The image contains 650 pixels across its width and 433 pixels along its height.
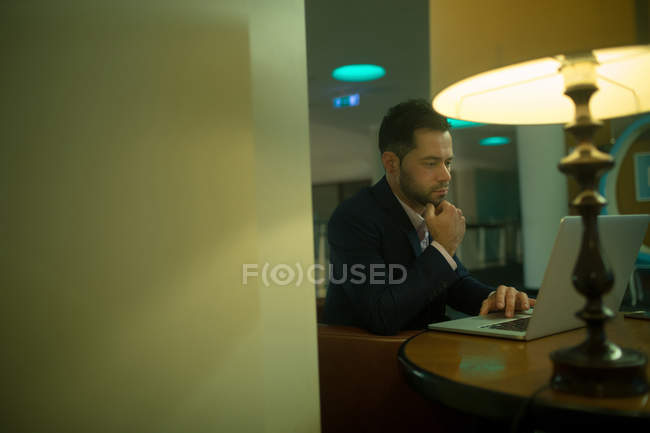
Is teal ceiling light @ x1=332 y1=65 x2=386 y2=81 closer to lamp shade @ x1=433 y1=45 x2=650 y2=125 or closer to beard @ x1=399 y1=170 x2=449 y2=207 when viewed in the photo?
beard @ x1=399 y1=170 x2=449 y2=207

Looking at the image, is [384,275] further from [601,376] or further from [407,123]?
[601,376]

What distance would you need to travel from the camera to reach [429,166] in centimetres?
183

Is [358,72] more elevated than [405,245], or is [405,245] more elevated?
[358,72]

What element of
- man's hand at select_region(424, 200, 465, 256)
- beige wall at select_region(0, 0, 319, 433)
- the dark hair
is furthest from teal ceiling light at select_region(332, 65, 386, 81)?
beige wall at select_region(0, 0, 319, 433)

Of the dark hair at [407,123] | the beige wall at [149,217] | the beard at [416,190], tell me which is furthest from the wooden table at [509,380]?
the dark hair at [407,123]

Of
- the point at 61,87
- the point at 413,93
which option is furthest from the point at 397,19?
the point at 61,87

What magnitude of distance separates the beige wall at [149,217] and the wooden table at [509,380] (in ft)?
1.34

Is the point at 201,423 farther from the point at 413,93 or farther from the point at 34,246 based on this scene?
the point at 413,93

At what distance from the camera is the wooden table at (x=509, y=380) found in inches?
26.0

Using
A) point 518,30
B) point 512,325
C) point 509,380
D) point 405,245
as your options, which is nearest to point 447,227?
point 405,245

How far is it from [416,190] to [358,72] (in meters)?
3.53

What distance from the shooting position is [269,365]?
1151mm

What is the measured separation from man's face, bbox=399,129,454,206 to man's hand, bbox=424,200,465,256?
196 mm

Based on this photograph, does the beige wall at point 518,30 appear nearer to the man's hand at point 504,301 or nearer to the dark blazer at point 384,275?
the dark blazer at point 384,275
